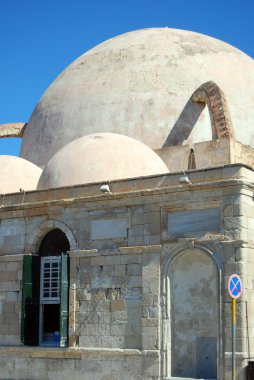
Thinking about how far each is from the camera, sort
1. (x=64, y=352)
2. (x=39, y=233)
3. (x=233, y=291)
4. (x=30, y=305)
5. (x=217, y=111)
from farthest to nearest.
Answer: (x=217, y=111) → (x=39, y=233) → (x=30, y=305) → (x=64, y=352) → (x=233, y=291)

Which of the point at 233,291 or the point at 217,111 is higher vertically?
the point at 217,111

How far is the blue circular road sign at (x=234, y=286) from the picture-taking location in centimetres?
1182

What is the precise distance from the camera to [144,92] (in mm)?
19219

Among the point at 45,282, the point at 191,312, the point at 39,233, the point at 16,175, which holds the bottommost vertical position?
the point at 191,312

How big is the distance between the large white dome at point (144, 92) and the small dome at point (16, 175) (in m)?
1.57

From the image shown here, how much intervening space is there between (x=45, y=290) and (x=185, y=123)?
590 cm

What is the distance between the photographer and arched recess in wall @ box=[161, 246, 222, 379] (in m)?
13.6

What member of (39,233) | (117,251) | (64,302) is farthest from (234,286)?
(39,233)

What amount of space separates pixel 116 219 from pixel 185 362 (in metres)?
3.16

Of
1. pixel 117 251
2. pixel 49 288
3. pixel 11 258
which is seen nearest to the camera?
pixel 117 251

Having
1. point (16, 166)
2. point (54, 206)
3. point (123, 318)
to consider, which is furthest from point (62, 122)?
point (123, 318)

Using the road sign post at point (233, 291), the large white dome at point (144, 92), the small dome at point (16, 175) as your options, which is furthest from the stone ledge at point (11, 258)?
the road sign post at point (233, 291)

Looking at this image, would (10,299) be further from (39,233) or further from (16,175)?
(16,175)

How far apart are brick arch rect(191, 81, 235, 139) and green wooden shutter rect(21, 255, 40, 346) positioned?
5.29 meters
